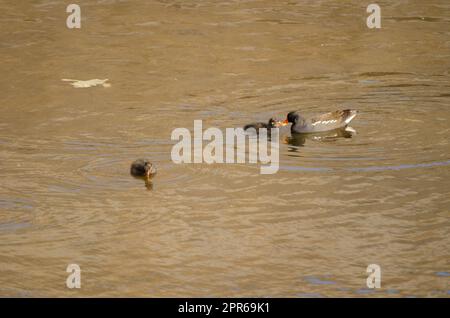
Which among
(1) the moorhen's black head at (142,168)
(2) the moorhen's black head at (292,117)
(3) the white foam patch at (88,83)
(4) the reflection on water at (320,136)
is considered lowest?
(1) the moorhen's black head at (142,168)

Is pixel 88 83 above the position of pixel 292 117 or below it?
above

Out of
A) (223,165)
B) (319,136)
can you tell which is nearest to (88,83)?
(319,136)

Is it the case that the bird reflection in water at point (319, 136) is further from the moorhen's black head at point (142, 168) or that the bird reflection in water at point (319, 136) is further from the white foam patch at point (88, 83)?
the white foam patch at point (88, 83)

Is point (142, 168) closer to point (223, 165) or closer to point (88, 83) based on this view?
point (223, 165)

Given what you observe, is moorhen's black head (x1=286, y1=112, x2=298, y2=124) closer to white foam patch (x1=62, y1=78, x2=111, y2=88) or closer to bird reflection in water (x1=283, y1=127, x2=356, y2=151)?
bird reflection in water (x1=283, y1=127, x2=356, y2=151)

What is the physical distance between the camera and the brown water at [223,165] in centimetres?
759

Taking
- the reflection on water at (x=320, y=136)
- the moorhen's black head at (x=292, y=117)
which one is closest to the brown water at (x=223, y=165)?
the reflection on water at (x=320, y=136)

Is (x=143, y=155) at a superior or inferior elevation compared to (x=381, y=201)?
superior

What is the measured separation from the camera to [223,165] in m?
9.94

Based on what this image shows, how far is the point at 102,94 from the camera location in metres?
12.6

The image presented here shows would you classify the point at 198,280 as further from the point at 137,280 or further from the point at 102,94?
the point at 102,94
